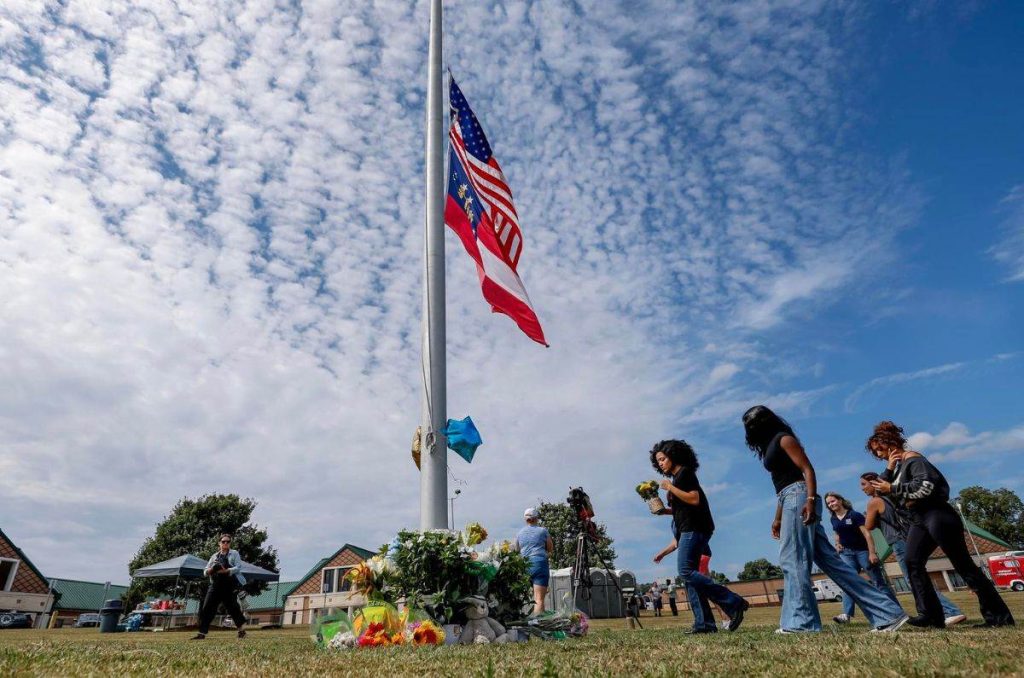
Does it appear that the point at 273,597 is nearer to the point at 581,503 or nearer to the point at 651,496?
the point at 581,503

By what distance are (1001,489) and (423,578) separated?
3000 inches

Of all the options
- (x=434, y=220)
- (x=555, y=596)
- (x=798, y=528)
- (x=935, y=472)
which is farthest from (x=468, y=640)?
(x=555, y=596)

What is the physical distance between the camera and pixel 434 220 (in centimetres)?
908

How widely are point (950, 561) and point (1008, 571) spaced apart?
35471 millimetres

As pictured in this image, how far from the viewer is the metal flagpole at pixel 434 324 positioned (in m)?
7.24

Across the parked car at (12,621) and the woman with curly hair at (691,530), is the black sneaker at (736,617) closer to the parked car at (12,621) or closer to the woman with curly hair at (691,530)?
the woman with curly hair at (691,530)

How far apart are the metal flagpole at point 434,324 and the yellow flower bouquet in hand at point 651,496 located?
235 centimetres

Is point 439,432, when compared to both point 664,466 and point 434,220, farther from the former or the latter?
point 434,220

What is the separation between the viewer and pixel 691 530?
6359 mm

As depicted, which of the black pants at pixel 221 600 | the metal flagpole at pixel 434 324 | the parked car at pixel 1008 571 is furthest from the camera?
the parked car at pixel 1008 571

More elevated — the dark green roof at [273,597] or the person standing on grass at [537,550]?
the dark green roof at [273,597]

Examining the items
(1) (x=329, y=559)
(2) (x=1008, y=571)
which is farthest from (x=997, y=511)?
(1) (x=329, y=559)

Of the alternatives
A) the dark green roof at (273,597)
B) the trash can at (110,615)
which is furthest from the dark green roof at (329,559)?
the trash can at (110,615)

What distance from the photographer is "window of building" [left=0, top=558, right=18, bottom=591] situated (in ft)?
127
